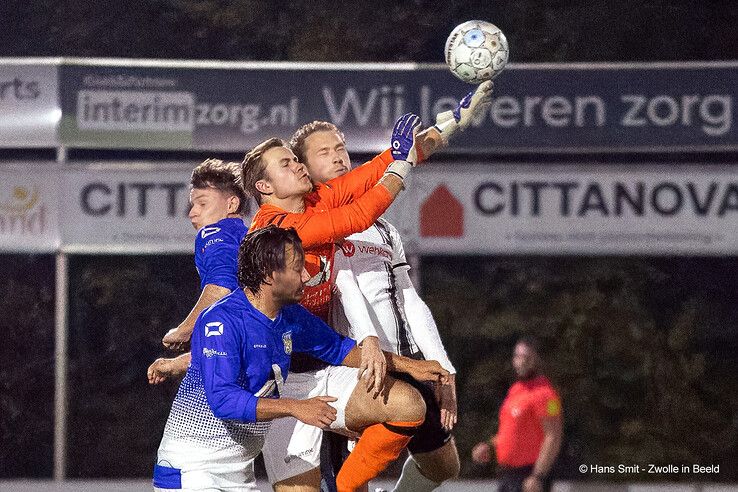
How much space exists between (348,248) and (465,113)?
0.70 m

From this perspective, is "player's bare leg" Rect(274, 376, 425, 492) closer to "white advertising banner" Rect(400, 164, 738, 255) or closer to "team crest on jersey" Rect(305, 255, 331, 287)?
"team crest on jersey" Rect(305, 255, 331, 287)

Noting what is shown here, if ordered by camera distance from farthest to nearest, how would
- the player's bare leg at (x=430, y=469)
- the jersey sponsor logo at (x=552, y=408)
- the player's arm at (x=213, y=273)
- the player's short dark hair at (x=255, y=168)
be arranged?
the jersey sponsor logo at (x=552, y=408), the player's bare leg at (x=430, y=469), the player's short dark hair at (x=255, y=168), the player's arm at (x=213, y=273)

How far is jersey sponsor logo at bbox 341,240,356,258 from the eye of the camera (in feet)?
17.1

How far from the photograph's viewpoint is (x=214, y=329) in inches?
159

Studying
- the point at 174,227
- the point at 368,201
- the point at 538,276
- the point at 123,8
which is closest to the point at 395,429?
the point at 368,201

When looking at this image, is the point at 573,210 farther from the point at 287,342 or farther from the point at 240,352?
the point at 240,352

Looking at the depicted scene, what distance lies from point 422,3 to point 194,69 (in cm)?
205

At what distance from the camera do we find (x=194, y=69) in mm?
8875

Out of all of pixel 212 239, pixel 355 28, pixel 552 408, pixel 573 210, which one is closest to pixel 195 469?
pixel 212 239

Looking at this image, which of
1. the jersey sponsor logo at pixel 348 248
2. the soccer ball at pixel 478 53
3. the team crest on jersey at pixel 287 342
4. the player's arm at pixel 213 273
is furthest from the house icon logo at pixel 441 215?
the team crest on jersey at pixel 287 342

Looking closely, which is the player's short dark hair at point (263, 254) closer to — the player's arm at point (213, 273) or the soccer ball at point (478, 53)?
the player's arm at point (213, 273)

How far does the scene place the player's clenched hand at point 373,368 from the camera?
457 cm

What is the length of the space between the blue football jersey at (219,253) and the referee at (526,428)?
10.2ft

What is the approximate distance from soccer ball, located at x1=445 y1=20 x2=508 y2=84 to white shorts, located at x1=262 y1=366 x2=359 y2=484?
1.43 meters
